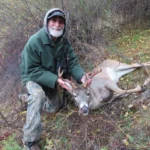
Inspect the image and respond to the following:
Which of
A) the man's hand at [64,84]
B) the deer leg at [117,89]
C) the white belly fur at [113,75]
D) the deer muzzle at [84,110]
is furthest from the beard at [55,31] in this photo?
the white belly fur at [113,75]

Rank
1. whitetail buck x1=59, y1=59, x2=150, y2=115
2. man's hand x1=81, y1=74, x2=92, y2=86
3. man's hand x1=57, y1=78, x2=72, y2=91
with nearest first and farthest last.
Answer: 1. man's hand x1=57, y1=78, x2=72, y2=91
2. man's hand x1=81, y1=74, x2=92, y2=86
3. whitetail buck x1=59, y1=59, x2=150, y2=115

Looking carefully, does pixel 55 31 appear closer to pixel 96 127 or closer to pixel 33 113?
pixel 33 113

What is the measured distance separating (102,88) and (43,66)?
141cm

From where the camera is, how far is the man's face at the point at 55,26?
4.69 m

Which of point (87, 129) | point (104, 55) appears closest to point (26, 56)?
point (87, 129)

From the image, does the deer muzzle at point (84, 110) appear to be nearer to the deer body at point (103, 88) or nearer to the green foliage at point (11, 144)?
the deer body at point (103, 88)

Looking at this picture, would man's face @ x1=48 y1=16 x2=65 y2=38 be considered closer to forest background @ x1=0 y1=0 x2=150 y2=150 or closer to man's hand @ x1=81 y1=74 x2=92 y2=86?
man's hand @ x1=81 y1=74 x2=92 y2=86

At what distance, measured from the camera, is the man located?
14.0ft

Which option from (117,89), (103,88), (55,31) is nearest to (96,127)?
(117,89)

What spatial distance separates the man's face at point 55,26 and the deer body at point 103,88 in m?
0.93

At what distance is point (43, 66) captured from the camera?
4.72 meters

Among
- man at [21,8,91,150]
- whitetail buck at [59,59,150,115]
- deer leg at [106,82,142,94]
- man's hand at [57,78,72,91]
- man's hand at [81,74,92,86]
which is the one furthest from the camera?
deer leg at [106,82,142,94]

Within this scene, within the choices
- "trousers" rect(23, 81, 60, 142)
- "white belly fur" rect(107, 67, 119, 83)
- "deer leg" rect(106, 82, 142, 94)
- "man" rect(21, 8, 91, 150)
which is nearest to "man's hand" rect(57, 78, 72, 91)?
"man" rect(21, 8, 91, 150)

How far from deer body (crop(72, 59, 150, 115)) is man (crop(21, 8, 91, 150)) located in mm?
296
